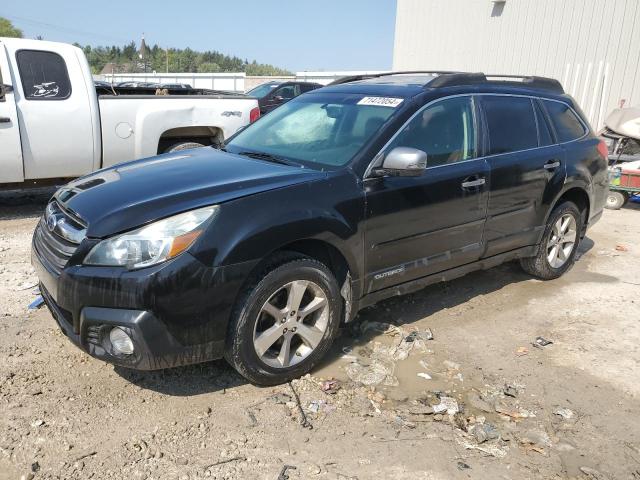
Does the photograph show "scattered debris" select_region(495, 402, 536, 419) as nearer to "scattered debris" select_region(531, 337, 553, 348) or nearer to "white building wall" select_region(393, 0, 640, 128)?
"scattered debris" select_region(531, 337, 553, 348)

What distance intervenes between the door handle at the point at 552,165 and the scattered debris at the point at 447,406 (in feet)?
7.98

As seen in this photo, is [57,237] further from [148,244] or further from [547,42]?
[547,42]

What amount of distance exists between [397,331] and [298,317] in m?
1.13

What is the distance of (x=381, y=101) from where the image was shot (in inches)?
155

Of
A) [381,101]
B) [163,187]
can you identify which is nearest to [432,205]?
[381,101]

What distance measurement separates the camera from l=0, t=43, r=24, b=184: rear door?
6188mm

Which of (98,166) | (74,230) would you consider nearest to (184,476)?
(74,230)

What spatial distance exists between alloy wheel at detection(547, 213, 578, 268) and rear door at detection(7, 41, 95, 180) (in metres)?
5.35

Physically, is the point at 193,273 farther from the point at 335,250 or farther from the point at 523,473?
the point at 523,473

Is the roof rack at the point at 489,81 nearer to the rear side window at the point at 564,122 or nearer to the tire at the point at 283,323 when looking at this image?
the rear side window at the point at 564,122

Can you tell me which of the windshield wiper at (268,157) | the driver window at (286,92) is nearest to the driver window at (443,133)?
the windshield wiper at (268,157)

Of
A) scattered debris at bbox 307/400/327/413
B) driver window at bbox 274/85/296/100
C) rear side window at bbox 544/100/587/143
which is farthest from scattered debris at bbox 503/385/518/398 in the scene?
driver window at bbox 274/85/296/100

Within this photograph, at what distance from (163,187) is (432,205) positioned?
1823 mm

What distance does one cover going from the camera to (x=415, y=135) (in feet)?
12.5
